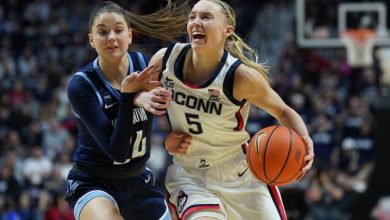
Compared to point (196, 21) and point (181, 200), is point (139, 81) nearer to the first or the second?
point (196, 21)

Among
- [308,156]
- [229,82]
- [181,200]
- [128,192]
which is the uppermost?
[229,82]

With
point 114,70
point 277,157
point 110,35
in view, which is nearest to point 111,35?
point 110,35

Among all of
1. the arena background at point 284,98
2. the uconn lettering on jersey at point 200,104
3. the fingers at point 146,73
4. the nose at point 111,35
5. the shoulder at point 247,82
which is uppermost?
the nose at point 111,35

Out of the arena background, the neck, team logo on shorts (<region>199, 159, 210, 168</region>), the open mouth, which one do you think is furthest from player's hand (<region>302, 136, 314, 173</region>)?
the arena background

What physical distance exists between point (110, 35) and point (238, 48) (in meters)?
0.95

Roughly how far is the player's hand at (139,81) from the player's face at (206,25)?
41cm

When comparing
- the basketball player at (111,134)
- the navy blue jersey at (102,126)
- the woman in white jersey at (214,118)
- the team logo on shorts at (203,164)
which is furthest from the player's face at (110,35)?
the team logo on shorts at (203,164)

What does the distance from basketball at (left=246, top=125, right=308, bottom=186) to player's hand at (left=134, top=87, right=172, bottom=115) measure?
25.7 inches

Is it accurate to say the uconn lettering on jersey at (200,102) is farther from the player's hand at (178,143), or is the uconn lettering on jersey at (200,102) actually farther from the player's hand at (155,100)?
the player's hand at (155,100)

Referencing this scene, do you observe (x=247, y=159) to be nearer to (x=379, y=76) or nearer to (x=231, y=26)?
(x=231, y=26)

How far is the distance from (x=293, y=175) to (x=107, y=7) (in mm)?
1574

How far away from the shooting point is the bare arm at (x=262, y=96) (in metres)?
4.60

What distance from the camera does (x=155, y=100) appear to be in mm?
4293

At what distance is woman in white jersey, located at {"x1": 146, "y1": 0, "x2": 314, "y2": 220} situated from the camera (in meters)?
4.65
